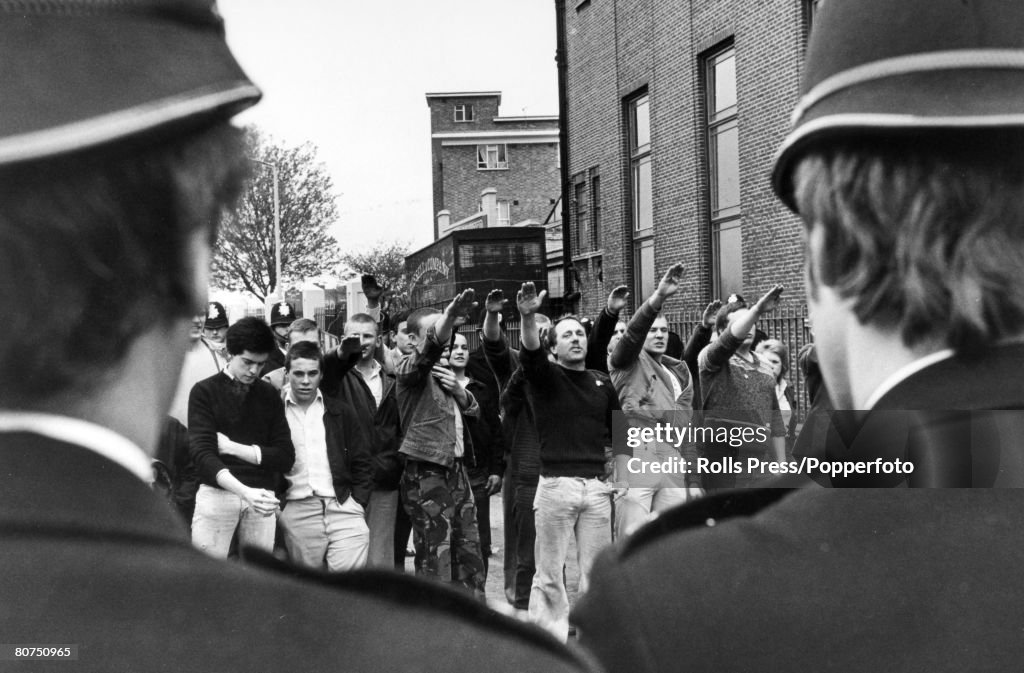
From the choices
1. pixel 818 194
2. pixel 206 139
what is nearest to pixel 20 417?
pixel 206 139

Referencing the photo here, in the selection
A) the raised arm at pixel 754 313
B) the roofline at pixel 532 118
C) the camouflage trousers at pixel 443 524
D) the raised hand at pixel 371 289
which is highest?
the roofline at pixel 532 118

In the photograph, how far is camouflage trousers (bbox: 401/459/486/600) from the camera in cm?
176

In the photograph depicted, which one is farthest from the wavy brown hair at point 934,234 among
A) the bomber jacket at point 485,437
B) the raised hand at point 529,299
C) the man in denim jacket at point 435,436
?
the bomber jacket at point 485,437

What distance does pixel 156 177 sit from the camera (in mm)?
869

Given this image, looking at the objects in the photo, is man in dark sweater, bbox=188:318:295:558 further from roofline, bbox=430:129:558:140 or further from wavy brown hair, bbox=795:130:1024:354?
wavy brown hair, bbox=795:130:1024:354

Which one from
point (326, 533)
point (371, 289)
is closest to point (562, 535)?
point (371, 289)

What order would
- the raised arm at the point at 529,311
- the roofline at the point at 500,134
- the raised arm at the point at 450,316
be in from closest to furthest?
the roofline at the point at 500,134 → the raised arm at the point at 529,311 → the raised arm at the point at 450,316

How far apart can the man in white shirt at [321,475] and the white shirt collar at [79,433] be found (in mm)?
302

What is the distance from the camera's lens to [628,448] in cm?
158

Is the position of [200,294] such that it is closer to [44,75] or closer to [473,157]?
[44,75]

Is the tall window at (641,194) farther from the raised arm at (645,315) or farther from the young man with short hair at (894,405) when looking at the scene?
the young man with short hair at (894,405)

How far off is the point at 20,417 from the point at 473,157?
941mm

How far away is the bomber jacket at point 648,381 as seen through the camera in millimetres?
1601

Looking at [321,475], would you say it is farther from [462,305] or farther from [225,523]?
[462,305]
